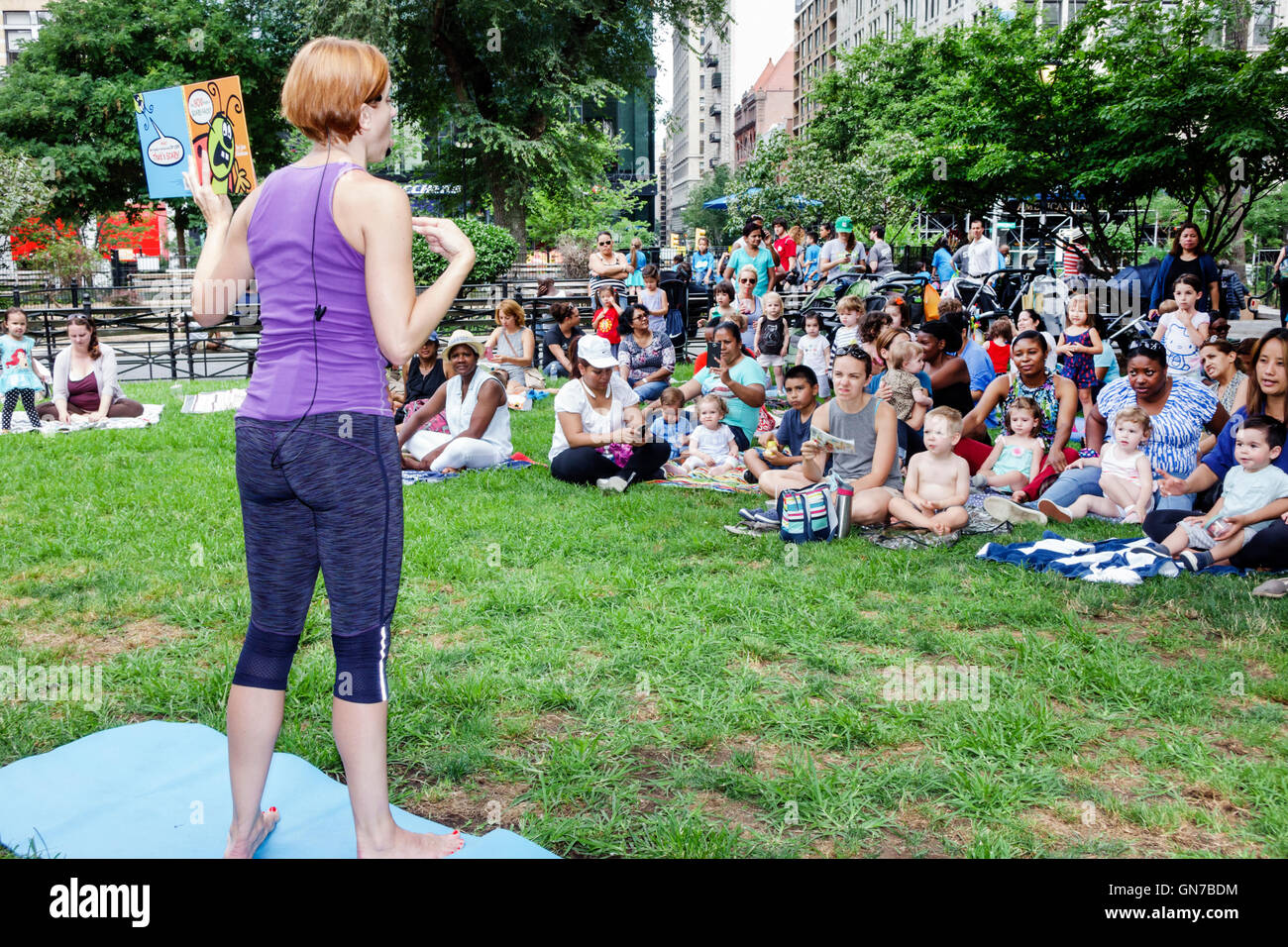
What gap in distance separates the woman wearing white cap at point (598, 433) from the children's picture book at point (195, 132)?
4001 millimetres

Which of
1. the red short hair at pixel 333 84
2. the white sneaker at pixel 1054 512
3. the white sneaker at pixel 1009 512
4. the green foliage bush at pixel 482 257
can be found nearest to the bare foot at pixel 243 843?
the red short hair at pixel 333 84

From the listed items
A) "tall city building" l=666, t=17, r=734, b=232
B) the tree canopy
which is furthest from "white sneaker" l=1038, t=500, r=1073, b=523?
"tall city building" l=666, t=17, r=734, b=232

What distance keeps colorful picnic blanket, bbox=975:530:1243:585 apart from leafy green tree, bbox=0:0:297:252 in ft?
110

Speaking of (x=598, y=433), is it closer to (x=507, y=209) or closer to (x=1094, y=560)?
(x=1094, y=560)

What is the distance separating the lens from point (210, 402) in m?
13.5

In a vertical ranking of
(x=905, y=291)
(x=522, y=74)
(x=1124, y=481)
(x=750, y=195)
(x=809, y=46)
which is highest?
(x=809, y=46)

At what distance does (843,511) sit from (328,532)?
494cm

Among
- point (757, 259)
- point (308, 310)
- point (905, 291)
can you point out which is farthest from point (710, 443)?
point (905, 291)

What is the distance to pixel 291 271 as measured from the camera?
2605mm

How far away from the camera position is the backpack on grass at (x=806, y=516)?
22.7 ft

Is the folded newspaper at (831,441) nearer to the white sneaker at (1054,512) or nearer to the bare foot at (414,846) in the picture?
the white sneaker at (1054,512)

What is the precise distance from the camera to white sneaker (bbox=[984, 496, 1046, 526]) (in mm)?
7191
